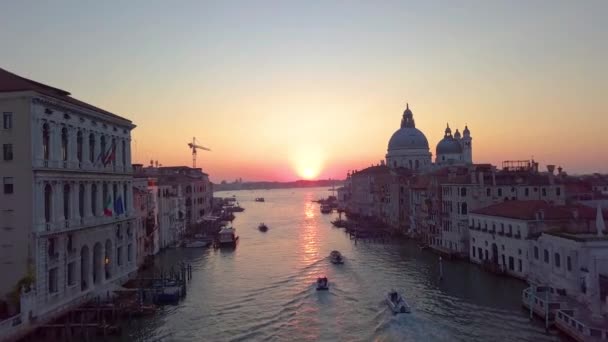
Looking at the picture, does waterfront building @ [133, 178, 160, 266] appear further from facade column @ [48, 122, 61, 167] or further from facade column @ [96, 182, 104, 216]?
facade column @ [48, 122, 61, 167]

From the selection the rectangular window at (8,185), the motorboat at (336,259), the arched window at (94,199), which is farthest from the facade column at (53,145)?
the motorboat at (336,259)

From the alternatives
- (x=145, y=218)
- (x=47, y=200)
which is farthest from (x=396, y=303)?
(x=145, y=218)

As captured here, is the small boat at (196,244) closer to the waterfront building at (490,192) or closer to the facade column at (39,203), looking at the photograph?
the waterfront building at (490,192)

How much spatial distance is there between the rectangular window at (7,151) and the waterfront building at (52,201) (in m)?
0.05

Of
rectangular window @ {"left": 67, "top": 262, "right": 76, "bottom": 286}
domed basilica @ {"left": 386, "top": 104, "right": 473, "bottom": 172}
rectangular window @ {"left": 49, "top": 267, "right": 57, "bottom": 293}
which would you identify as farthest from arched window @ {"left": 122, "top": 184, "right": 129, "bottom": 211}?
domed basilica @ {"left": 386, "top": 104, "right": 473, "bottom": 172}

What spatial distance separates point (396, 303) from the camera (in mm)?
30609

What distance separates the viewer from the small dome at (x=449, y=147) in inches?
3701

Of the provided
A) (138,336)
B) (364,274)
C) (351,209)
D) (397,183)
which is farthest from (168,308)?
(351,209)

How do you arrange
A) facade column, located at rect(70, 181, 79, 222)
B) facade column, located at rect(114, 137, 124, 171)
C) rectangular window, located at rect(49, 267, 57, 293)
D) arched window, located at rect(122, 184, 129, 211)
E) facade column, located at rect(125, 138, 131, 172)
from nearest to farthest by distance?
rectangular window, located at rect(49, 267, 57, 293)
facade column, located at rect(70, 181, 79, 222)
facade column, located at rect(114, 137, 124, 171)
arched window, located at rect(122, 184, 129, 211)
facade column, located at rect(125, 138, 131, 172)

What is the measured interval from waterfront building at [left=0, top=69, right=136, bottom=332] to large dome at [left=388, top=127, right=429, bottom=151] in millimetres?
81346

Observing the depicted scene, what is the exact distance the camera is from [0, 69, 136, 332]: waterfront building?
2578 centimetres

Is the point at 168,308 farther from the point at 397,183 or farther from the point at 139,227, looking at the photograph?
the point at 397,183

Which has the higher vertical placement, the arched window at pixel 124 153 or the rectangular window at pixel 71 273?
the arched window at pixel 124 153

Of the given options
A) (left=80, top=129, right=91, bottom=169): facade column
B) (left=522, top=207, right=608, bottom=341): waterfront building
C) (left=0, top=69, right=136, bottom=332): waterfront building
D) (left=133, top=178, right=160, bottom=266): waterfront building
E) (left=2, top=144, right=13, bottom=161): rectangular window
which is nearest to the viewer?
(left=522, top=207, right=608, bottom=341): waterfront building
